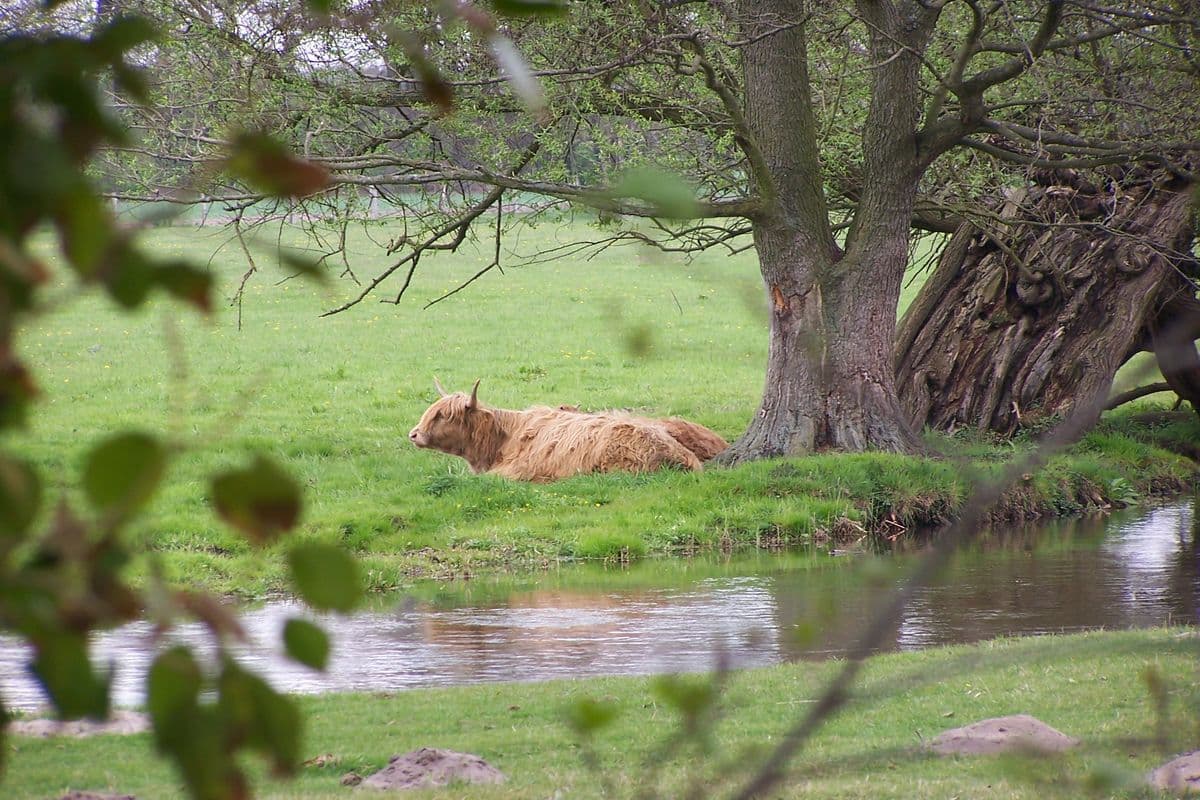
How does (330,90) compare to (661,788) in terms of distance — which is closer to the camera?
(661,788)

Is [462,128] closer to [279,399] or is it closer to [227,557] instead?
[227,557]

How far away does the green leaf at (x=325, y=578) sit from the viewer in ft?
3.57

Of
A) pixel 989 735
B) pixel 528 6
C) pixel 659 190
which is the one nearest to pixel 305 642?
pixel 659 190

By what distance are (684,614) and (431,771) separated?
4.91 metres

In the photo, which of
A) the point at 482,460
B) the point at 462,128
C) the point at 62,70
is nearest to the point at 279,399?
the point at 482,460

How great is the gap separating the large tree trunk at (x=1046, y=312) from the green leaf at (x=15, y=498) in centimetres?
1652

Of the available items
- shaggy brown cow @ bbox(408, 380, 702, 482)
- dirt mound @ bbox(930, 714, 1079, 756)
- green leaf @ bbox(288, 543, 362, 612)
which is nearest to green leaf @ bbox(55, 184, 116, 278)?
green leaf @ bbox(288, 543, 362, 612)

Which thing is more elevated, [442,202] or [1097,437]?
[442,202]

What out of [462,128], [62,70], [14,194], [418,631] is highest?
[462,128]

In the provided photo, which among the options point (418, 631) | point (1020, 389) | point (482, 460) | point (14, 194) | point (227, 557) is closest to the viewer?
point (14, 194)

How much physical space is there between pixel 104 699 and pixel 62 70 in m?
0.50

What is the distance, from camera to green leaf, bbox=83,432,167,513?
101cm

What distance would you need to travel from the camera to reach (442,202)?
1495cm

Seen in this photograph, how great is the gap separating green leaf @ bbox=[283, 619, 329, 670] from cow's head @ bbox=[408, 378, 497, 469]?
14.0 metres
